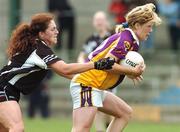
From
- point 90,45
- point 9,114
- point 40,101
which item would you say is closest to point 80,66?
point 9,114

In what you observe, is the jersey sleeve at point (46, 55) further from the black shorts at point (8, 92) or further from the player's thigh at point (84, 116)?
the player's thigh at point (84, 116)

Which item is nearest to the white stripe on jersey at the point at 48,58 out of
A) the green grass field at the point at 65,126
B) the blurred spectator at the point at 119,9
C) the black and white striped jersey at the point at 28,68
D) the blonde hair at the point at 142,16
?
the black and white striped jersey at the point at 28,68

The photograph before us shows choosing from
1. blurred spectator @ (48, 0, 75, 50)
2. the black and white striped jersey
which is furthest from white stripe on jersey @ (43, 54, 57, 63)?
blurred spectator @ (48, 0, 75, 50)

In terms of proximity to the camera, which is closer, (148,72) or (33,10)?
(148,72)

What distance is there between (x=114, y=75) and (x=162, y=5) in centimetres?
1044

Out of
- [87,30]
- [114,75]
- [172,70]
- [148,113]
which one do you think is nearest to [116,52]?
[114,75]

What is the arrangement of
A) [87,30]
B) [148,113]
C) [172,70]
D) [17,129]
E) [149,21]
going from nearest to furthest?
1. [17,129]
2. [149,21]
3. [148,113]
4. [172,70]
5. [87,30]

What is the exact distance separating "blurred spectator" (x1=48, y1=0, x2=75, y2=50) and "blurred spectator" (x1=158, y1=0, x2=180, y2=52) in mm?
2092

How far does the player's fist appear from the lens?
380 inches

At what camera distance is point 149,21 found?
10.3 m

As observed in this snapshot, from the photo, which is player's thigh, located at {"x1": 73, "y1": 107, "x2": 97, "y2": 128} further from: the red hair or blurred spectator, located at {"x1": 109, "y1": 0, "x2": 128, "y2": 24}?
blurred spectator, located at {"x1": 109, "y1": 0, "x2": 128, "y2": 24}

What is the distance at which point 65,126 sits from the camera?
16250mm

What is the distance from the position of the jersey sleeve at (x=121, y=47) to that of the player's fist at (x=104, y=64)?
0.38 m

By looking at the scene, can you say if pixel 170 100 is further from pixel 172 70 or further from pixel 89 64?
pixel 89 64
